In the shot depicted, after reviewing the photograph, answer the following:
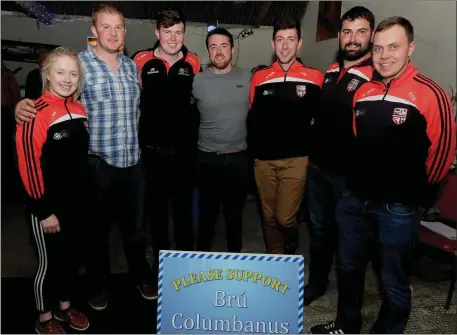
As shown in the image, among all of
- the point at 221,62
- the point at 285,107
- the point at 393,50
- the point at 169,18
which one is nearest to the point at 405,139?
the point at 393,50

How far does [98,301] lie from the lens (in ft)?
9.11

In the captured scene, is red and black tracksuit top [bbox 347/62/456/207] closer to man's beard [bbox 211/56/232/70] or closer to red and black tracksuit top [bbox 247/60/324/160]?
red and black tracksuit top [bbox 247/60/324/160]

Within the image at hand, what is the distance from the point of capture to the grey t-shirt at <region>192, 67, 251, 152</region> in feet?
9.30

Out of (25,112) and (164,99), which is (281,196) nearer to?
(164,99)

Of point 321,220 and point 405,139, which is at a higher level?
point 405,139

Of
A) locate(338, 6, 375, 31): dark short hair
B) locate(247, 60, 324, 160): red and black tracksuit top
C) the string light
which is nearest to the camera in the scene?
locate(338, 6, 375, 31): dark short hair

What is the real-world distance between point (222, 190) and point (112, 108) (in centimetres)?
105

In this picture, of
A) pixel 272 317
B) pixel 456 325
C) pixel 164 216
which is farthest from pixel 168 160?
pixel 456 325

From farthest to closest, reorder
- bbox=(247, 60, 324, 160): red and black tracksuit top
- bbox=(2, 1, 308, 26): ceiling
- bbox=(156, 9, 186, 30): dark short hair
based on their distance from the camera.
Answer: bbox=(2, 1, 308, 26): ceiling, bbox=(247, 60, 324, 160): red and black tracksuit top, bbox=(156, 9, 186, 30): dark short hair

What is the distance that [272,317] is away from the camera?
6.25 ft

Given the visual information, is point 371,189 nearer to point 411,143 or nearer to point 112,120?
point 411,143

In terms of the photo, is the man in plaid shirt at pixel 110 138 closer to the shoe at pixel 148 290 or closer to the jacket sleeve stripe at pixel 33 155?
the shoe at pixel 148 290

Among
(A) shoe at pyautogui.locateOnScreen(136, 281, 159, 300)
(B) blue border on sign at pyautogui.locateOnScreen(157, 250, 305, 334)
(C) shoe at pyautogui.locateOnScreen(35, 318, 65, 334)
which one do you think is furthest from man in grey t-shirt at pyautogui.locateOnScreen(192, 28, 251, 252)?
(C) shoe at pyautogui.locateOnScreen(35, 318, 65, 334)

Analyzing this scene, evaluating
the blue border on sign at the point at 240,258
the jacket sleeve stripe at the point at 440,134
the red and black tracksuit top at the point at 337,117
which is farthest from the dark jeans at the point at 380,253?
the blue border on sign at the point at 240,258
